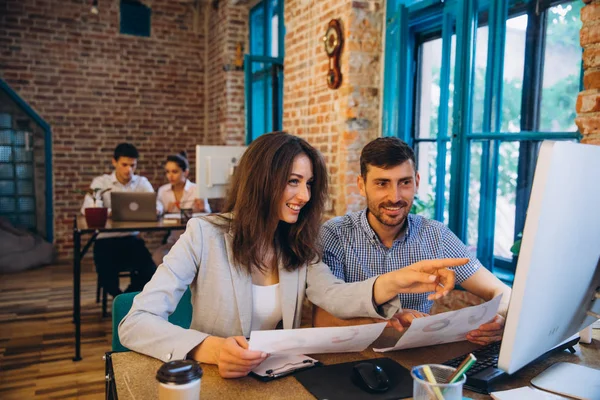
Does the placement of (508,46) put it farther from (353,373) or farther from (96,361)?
(96,361)

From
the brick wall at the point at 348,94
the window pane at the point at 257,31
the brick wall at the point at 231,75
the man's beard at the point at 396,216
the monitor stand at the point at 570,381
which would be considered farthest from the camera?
the brick wall at the point at 231,75

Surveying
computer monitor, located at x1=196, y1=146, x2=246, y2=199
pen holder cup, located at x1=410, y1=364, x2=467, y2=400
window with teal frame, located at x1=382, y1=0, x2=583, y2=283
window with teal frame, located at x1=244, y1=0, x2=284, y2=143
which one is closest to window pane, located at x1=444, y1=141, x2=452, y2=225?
window with teal frame, located at x1=382, y1=0, x2=583, y2=283

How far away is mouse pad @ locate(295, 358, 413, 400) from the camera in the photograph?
3.77ft

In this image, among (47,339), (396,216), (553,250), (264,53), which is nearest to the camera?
(553,250)

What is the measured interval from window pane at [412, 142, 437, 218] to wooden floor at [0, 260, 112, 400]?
220cm

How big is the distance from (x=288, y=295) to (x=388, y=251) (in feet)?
1.90

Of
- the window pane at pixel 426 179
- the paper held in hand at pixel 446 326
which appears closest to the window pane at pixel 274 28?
the window pane at pixel 426 179

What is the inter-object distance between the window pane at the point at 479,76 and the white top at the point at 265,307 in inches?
62.5

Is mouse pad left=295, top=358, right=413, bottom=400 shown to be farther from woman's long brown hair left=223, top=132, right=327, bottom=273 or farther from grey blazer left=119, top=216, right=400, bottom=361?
woman's long brown hair left=223, top=132, right=327, bottom=273

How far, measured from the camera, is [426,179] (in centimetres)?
319

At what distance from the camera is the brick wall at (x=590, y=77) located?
1.92 meters

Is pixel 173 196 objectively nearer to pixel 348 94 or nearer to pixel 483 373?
pixel 348 94

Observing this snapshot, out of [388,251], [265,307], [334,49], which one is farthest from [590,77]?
[334,49]

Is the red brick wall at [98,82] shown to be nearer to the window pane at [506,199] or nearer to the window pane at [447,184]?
the window pane at [447,184]
